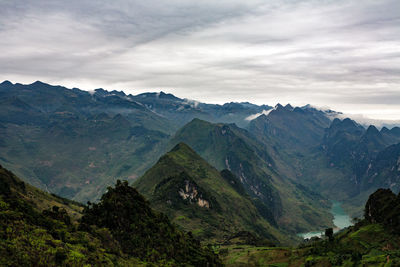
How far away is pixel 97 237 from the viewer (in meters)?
91.3

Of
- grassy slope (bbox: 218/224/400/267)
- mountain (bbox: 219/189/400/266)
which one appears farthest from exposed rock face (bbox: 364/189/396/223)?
grassy slope (bbox: 218/224/400/267)

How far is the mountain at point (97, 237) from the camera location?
62031 mm

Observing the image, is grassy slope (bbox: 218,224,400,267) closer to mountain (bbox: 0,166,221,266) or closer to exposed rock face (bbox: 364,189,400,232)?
exposed rock face (bbox: 364,189,400,232)

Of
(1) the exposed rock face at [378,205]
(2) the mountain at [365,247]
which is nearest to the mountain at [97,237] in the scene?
(2) the mountain at [365,247]

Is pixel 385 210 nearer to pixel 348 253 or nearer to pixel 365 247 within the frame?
pixel 365 247

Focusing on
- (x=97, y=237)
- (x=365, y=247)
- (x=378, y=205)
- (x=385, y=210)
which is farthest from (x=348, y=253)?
(x=97, y=237)

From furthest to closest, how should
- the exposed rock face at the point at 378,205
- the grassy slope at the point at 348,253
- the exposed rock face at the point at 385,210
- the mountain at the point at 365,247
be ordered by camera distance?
the exposed rock face at the point at 378,205, the exposed rock face at the point at 385,210, the mountain at the point at 365,247, the grassy slope at the point at 348,253

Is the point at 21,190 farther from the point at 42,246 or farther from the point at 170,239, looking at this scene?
the point at 42,246

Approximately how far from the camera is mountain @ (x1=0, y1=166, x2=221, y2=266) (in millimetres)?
62031

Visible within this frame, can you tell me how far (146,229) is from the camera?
115 metres

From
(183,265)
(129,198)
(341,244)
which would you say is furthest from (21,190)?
(341,244)

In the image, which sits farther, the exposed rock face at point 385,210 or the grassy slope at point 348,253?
the exposed rock face at point 385,210

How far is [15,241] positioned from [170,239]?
7217 cm

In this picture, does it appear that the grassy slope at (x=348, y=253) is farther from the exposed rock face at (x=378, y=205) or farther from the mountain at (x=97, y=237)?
the mountain at (x=97, y=237)
